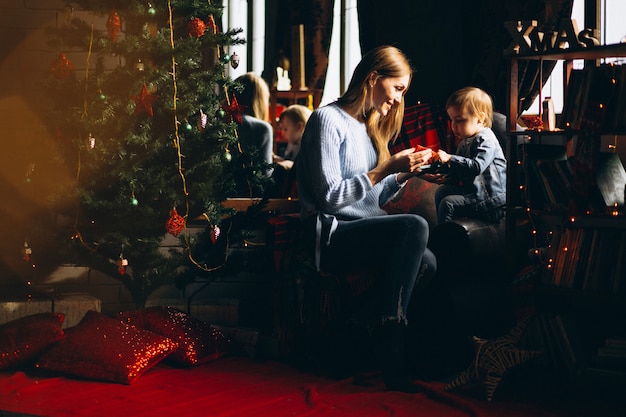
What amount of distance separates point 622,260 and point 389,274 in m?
0.86

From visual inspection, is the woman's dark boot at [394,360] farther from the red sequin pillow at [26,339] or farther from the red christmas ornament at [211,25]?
the red christmas ornament at [211,25]

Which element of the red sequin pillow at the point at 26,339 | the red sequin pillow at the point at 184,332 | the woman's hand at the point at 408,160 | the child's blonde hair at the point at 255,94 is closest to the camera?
the woman's hand at the point at 408,160

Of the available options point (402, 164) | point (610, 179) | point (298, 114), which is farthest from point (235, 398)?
point (298, 114)

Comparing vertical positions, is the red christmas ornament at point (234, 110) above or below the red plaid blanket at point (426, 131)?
above

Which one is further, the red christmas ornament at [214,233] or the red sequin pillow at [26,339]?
the red christmas ornament at [214,233]

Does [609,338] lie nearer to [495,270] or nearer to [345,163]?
[495,270]

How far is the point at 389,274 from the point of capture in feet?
11.5

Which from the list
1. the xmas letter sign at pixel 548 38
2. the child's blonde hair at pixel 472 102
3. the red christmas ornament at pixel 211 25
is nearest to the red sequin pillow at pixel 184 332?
the red christmas ornament at pixel 211 25

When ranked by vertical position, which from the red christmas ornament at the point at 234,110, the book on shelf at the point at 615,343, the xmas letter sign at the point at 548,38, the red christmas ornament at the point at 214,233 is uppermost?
the xmas letter sign at the point at 548,38

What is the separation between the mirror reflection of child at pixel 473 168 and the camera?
13.6ft

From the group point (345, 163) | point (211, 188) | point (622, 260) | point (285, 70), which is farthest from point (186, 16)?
point (285, 70)

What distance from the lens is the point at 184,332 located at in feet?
13.2

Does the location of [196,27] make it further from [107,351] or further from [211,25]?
[107,351]

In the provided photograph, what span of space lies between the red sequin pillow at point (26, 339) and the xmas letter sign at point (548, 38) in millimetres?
2220
